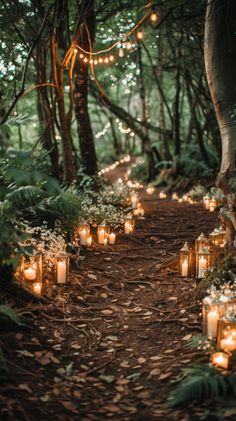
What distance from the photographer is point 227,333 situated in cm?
429

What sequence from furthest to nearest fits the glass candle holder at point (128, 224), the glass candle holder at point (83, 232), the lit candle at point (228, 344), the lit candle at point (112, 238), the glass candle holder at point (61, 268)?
the glass candle holder at point (128, 224) < the lit candle at point (112, 238) < the glass candle holder at point (83, 232) < the glass candle holder at point (61, 268) < the lit candle at point (228, 344)

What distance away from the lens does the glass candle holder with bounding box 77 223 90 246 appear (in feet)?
26.8

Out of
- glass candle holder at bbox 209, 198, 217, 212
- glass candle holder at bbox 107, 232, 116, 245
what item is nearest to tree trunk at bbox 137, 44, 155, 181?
glass candle holder at bbox 209, 198, 217, 212

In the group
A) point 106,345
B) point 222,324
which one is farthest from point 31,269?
point 222,324

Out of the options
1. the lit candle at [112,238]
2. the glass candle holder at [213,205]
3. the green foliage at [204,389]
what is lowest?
the green foliage at [204,389]

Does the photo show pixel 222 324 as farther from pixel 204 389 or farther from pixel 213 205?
pixel 213 205

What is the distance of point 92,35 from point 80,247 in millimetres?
6168

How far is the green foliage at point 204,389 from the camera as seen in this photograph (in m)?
3.78

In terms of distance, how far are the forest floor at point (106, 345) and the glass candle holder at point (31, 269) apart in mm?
398

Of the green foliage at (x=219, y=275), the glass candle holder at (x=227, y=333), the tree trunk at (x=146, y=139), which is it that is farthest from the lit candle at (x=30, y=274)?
the tree trunk at (x=146, y=139)

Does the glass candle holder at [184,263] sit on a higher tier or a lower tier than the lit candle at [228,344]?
higher

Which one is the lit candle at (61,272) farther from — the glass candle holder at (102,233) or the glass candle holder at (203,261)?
the glass candle holder at (102,233)

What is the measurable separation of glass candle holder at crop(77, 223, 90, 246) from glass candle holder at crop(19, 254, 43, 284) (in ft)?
7.27

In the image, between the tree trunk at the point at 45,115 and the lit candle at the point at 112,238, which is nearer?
the lit candle at the point at 112,238
